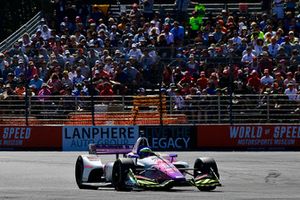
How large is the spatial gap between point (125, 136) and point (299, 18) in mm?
7318

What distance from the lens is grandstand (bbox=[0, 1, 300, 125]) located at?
29859 millimetres

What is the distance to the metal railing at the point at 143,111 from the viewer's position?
29641 millimetres

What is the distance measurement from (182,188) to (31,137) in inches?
563

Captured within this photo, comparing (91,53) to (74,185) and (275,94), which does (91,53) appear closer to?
(275,94)

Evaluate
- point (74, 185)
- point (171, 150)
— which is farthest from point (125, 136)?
point (74, 185)

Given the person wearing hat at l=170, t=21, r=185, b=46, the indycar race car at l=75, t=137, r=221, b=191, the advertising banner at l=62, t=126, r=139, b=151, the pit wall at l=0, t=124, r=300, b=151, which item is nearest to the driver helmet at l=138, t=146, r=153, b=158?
the indycar race car at l=75, t=137, r=221, b=191

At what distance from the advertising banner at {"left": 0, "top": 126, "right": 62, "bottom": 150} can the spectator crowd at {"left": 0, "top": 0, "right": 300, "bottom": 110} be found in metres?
1.07

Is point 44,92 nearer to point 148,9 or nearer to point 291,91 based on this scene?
point 291,91

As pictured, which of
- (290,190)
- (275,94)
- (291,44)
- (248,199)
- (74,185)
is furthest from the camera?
(291,44)

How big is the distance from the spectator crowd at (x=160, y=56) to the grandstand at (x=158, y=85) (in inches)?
1.3

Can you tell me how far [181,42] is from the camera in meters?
34.1

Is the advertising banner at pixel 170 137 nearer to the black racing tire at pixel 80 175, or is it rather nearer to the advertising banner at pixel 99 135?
the advertising banner at pixel 99 135

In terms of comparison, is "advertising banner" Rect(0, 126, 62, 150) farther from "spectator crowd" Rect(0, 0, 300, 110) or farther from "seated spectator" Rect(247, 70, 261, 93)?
"seated spectator" Rect(247, 70, 261, 93)

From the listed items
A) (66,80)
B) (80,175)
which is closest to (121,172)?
(80,175)
